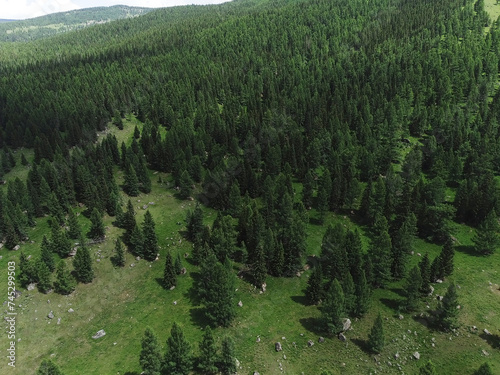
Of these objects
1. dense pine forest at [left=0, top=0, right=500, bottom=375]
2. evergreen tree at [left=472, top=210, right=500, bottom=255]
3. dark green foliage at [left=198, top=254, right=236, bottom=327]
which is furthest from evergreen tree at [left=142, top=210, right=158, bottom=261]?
evergreen tree at [left=472, top=210, right=500, bottom=255]

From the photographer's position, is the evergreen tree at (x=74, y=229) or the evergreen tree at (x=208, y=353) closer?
the evergreen tree at (x=208, y=353)

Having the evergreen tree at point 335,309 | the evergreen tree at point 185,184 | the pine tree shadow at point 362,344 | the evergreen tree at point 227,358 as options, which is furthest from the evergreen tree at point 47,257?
the pine tree shadow at point 362,344

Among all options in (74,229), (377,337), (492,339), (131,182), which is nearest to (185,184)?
(131,182)

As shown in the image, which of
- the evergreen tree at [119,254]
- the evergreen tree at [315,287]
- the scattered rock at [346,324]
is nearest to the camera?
the scattered rock at [346,324]

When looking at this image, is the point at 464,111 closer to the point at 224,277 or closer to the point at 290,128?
the point at 290,128

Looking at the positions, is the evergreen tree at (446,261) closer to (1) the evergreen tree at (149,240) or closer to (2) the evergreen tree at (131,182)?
(1) the evergreen tree at (149,240)

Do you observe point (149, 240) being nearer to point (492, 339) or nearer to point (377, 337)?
point (377, 337)
